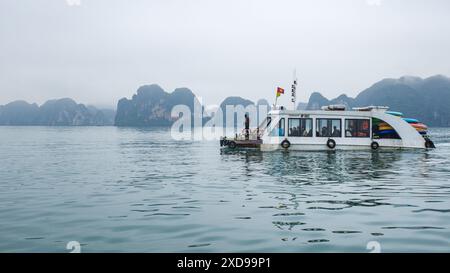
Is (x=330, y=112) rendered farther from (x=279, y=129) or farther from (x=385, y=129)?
(x=385, y=129)

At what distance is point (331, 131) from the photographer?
109ft

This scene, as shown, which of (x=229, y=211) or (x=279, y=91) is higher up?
(x=279, y=91)

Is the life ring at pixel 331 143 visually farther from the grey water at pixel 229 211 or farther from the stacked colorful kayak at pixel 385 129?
the grey water at pixel 229 211

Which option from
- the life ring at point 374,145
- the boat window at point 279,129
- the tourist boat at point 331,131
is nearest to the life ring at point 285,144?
the tourist boat at point 331,131

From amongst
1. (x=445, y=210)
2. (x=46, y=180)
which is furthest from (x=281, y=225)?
(x=46, y=180)

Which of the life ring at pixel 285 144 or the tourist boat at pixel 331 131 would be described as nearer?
the life ring at pixel 285 144

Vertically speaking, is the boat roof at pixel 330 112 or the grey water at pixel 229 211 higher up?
the boat roof at pixel 330 112

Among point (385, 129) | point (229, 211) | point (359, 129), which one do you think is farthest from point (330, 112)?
point (229, 211)

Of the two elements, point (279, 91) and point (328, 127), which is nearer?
point (328, 127)

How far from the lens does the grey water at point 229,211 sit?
8.58 m

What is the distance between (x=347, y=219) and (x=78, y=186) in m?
11.2

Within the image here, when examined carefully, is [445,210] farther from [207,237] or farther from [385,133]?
[385,133]

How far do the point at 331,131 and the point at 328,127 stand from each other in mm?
421
